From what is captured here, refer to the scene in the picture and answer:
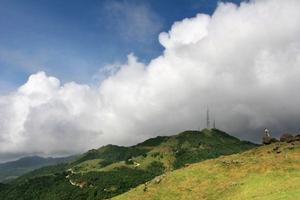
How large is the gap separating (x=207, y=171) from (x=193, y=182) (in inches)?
276

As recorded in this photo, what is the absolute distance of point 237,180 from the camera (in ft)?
321

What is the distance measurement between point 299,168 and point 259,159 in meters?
18.6

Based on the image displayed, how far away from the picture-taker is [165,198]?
101 m

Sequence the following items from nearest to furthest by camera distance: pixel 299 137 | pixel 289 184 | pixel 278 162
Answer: pixel 289 184, pixel 278 162, pixel 299 137

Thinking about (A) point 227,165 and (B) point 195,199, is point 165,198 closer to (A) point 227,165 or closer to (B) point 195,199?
(B) point 195,199

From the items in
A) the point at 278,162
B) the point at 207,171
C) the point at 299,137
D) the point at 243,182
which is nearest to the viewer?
the point at 243,182

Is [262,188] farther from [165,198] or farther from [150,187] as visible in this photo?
[150,187]

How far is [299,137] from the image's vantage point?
146 metres

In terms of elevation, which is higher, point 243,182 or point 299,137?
point 299,137

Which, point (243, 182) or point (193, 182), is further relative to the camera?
point (193, 182)

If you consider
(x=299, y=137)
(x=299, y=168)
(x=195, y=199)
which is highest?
(x=299, y=137)

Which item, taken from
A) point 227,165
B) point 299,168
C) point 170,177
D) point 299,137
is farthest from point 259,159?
point 299,137

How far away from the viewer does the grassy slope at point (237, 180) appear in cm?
8362

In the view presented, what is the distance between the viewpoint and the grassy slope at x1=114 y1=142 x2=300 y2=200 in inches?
3292
